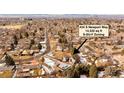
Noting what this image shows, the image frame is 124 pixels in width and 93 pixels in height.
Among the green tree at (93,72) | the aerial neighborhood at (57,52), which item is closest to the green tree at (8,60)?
the aerial neighborhood at (57,52)

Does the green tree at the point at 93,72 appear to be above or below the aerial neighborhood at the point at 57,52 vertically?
below

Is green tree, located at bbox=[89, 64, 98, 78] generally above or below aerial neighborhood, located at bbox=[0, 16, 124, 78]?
below

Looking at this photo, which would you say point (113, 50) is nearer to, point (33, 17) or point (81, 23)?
point (81, 23)

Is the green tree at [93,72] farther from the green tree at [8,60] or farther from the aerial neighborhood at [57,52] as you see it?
the green tree at [8,60]

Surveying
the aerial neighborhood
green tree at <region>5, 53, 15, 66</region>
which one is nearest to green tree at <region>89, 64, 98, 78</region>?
the aerial neighborhood

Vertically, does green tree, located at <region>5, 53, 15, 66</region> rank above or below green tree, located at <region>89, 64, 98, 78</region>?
above

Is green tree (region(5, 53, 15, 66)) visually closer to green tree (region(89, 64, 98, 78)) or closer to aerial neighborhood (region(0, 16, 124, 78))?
aerial neighborhood (region(0, 16, 124, 78))

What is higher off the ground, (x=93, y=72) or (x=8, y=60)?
(x=8, y=60)

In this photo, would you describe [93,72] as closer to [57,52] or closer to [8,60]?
[57,52]

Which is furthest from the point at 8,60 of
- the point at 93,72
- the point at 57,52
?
the point at 93,72

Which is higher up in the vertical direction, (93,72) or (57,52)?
(57,52)
